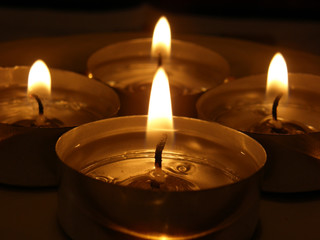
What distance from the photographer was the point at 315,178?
2.12ft

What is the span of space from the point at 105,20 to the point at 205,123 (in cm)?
92

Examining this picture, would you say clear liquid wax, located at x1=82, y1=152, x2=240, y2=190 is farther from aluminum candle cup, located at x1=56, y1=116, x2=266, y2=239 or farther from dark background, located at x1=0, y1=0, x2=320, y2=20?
dark background, located at x1=0, y1=0, x2=320, y2=20

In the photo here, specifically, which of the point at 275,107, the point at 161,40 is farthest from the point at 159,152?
the point at 161,40

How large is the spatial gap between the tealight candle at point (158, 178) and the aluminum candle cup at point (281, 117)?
0.03 metres

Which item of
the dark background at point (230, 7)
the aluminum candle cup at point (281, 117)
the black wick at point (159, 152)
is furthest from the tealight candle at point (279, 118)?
the dark background at point (230, 7)

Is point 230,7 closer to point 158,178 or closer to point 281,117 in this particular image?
point 281,117

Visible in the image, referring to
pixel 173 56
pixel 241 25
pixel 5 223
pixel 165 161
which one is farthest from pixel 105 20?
pixel 5 223

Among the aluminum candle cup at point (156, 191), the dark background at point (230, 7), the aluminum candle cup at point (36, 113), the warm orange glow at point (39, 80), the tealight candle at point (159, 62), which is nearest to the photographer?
the aluminum candle cup at point (156, 191)

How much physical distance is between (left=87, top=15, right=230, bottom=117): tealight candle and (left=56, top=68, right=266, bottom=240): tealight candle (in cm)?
21

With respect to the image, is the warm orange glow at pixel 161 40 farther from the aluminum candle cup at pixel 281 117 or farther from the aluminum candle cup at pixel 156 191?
the aluminum candle cup at pixel 156 191

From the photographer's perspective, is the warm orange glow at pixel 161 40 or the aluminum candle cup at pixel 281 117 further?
the warm orange glow at pixel 161 40

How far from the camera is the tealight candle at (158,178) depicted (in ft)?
1.62

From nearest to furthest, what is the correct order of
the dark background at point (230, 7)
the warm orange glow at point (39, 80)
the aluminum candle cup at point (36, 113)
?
the aluminum candle cup at point (36, 113), the warm orange glow at point (39, 80), the dark background at point (230, 7)

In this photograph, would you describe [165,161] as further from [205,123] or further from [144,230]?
[144,230]
